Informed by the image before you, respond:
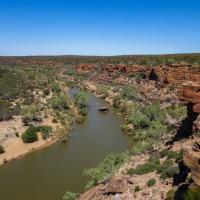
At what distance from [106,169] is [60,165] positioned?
26.7ft

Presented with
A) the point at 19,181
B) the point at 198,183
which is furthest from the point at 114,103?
the point at 198,183

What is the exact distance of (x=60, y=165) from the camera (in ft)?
126

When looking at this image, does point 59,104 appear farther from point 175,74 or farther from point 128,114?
point 175,74

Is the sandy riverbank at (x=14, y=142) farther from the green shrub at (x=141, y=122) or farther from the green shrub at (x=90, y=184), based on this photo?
the green shrub at (x=90, y=184)

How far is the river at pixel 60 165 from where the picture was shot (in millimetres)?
32156

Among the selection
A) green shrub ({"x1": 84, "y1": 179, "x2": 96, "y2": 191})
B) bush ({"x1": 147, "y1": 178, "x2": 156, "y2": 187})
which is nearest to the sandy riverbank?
green shrub ({"x1": 84, "y1": 179, "x2": 96, "y2": 191})

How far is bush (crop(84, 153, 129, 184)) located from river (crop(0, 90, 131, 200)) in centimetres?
183

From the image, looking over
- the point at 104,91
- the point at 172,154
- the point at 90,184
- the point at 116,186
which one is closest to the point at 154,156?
the point at 172,154

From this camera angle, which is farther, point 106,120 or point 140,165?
point 106,120

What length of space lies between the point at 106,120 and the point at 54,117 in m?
9.11

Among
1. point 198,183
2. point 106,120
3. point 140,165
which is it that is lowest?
point 106,120

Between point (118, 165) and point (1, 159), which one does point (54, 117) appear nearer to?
point (1, 159)

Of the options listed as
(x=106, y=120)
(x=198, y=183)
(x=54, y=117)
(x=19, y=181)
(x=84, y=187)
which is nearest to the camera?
(x=198, y=183)

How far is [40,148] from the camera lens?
144 feet
